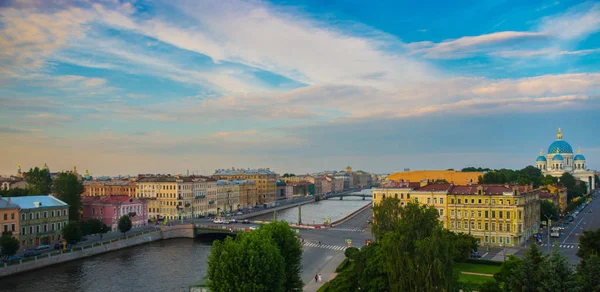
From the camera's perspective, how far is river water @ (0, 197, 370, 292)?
4906 centimetres

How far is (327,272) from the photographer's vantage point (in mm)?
51031

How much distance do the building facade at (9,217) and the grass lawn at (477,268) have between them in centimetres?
5286

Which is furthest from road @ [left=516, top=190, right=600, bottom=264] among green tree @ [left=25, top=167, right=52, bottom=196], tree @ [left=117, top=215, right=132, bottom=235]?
green tree @ [left=25, top=167, right=52, bottom=196]

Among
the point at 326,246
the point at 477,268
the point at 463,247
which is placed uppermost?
the point at 463,247

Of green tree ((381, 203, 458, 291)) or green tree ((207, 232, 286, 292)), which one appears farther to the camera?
green tree ((207, 232, 286, 292))

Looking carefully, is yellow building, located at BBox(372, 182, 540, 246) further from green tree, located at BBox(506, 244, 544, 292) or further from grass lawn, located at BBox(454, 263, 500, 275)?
green tree, located at BBox(506, 244, 544, 292)

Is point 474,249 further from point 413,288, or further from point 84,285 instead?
point 84,285

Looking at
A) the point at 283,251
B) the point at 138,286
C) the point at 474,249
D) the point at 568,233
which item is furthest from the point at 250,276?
the point at 568,233

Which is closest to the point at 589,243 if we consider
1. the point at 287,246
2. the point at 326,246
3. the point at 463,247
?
the point at 463,247

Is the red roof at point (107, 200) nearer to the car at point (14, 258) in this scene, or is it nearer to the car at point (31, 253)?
the car at point (31, 253)

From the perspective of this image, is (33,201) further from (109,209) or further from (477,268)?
(477,268)

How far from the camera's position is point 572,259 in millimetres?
52750

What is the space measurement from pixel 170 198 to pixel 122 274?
59.7 m

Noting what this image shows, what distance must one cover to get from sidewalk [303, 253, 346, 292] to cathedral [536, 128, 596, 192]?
141876 millimetres
